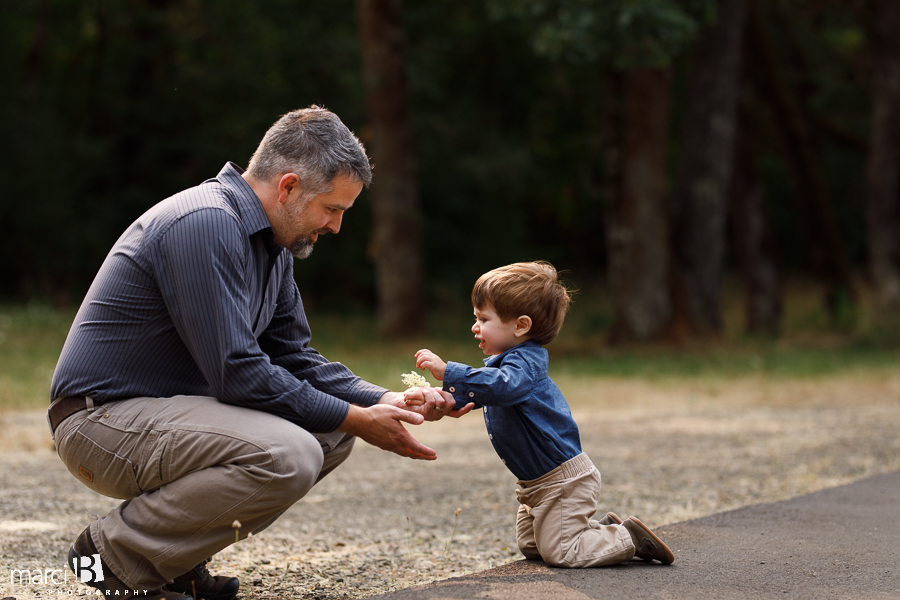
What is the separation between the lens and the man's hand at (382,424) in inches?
124

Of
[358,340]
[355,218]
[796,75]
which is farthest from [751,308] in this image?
[355,218]

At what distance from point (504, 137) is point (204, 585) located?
20.5m

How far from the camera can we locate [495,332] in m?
3.51

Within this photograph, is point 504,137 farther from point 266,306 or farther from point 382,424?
point 382,424

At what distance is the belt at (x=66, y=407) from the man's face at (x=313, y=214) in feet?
2.80

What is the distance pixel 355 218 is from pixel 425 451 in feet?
66.0

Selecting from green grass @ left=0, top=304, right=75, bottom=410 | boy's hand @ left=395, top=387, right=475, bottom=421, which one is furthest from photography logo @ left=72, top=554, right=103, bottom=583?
green grass @ left=0, top=304, right=75, bottom=410

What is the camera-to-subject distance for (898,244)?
50.2 ft

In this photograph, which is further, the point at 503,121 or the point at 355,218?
the point at 503,121

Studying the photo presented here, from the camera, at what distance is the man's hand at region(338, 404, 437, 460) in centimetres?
316

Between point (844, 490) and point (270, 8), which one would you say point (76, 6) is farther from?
point (844, 490)

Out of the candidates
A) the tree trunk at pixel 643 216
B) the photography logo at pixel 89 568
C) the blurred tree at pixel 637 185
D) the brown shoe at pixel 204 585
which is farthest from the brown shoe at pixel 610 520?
the tree trunk at pixel 643 216

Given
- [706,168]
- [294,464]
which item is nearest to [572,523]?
[294,464]

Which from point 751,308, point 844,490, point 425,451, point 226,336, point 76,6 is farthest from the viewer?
point 76,6
